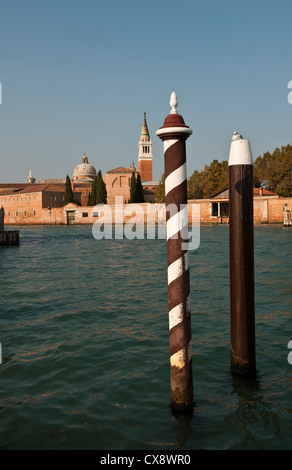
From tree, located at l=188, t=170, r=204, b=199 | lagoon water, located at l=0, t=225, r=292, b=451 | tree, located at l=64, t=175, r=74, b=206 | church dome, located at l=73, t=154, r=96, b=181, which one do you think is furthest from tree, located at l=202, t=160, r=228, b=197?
lagoon water, located at l=0, t=225, r=292, b=451

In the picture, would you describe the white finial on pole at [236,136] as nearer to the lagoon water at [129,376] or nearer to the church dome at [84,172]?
the lagoon water at [129,376]

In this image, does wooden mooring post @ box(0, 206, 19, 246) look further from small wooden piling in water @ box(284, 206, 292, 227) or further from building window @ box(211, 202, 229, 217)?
building window @ box(211, 202, 229, 217)

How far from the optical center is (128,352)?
4.68 metres

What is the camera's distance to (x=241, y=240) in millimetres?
3385

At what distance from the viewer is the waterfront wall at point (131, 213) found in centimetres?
3816

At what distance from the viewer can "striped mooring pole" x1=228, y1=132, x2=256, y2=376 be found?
331 centimetres

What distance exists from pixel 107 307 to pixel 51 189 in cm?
5391

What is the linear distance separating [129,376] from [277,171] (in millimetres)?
42183

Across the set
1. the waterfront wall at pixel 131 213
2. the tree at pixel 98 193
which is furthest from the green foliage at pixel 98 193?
the waterfront wall at pixel 131 213

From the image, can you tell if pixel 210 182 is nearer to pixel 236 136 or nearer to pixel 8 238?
pixel 8 238

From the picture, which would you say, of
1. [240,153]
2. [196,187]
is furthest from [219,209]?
[240,153]

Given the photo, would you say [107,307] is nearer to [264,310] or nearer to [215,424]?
[264,310]

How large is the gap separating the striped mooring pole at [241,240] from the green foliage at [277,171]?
41150 millimetres

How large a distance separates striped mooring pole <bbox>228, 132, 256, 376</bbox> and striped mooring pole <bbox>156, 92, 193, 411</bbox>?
0.56m
